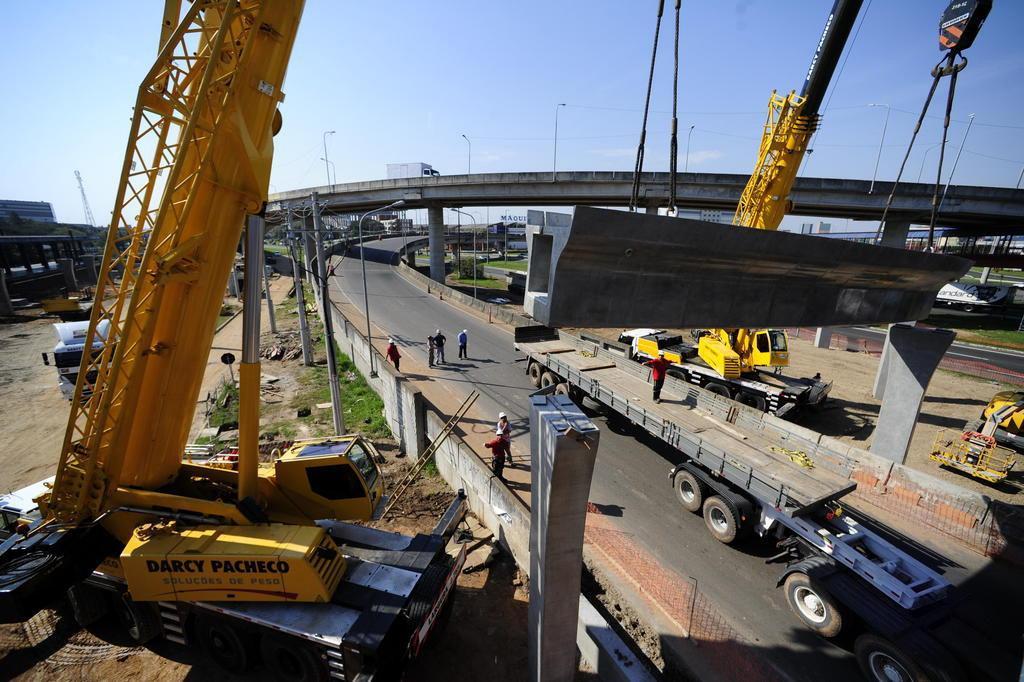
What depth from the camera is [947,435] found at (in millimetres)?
12453

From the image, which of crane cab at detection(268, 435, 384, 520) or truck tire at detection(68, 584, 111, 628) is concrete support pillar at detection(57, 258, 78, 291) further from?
crane cab at detection(268, 435, 384, 520)

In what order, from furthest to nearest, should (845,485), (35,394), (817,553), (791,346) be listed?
(791,346) → (35,394) → (845,485) → (817,553)

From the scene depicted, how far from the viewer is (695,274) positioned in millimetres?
4629

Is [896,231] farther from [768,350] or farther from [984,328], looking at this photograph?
[768,350]

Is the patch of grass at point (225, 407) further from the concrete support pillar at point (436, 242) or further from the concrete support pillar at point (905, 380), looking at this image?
the concrete support pillar at point (436, 242)

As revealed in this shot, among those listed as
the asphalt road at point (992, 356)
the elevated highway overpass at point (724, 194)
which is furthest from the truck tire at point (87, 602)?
the asphalt road at point (992, 356)

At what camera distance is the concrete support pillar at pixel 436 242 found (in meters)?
42.2

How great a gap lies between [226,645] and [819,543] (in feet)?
28.4

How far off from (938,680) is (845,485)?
8.60 ft

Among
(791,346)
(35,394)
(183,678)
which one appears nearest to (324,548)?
(183,678)

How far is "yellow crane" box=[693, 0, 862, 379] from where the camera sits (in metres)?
9.81

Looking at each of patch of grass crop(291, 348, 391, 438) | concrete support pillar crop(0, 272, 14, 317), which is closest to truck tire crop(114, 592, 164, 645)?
patch of grass crop(291, 348, 391, 438)

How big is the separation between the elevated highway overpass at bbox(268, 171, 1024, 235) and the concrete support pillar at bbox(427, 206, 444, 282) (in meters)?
2.93

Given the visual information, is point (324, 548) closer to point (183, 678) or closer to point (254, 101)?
point (183, 678)
